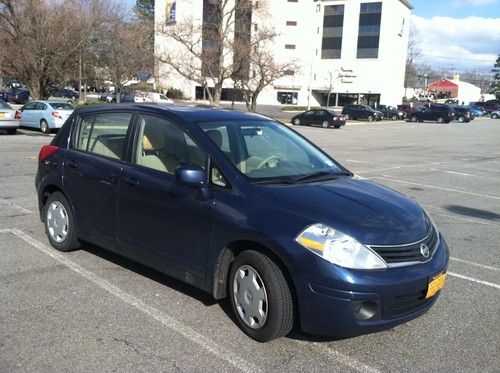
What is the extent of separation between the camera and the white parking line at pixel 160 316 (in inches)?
137

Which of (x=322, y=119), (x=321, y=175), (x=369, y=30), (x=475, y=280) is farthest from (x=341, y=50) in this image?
(x=321, y=175)

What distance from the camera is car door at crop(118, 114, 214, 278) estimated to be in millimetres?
4113

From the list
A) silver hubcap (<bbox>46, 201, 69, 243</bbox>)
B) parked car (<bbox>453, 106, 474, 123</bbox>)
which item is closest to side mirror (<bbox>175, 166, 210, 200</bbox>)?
silver hubcap (<bbox>46, 201, 69, 243</bbox>)

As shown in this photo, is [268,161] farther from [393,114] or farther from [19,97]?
[393,114]

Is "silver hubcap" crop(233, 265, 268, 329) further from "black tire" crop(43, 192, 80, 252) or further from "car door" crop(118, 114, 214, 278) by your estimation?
"black tire" crop(43, 192, 80, 252)

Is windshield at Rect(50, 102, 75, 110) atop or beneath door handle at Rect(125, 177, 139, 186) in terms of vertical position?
atop

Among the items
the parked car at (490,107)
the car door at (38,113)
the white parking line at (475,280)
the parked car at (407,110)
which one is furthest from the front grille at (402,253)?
the parked car at (490,107)

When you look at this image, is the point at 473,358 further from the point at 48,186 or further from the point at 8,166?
the point at 8,166

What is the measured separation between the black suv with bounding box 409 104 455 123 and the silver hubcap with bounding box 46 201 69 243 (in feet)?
175

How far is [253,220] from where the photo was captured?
12.1 feet

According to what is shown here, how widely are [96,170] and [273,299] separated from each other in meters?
2.38

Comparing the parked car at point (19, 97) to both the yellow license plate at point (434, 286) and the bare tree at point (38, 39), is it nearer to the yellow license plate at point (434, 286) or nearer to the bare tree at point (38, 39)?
the bare tree at point (38, 39)

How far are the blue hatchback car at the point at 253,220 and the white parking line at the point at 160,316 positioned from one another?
271mm

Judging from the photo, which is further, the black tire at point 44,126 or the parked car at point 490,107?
the parked car at point 490,107
